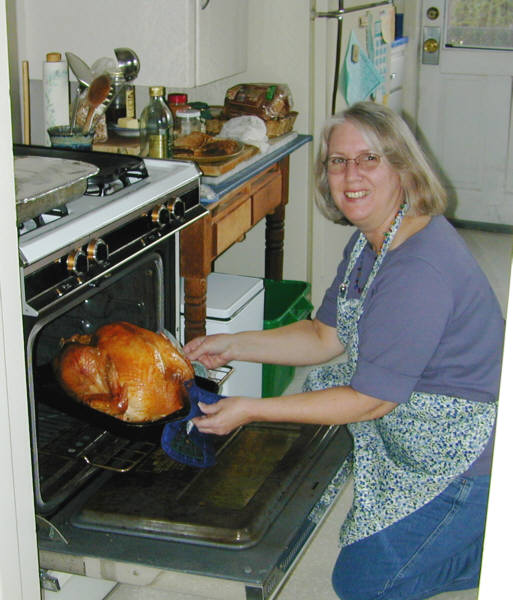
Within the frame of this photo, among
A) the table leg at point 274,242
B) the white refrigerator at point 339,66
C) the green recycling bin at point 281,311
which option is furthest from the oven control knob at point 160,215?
the white refrigerator at point 339,66

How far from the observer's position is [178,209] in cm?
161

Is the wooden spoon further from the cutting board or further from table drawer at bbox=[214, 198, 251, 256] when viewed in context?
table drawer at bbox=[214, 198, 251, 256]

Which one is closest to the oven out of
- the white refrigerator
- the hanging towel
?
the white refrigerator

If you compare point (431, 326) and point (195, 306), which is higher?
point (431, 326)

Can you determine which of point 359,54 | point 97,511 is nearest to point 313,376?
point 97,511

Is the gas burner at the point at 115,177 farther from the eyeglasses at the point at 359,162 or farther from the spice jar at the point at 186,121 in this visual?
the spice jar at the point at 186,121

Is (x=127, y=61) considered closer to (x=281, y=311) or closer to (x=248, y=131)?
(x=248, y=131)

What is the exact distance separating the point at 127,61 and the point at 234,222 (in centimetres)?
56

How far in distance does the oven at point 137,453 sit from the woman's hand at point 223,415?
6cm

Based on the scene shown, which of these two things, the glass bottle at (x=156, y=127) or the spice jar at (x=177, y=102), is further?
the spice jar at (x=177, y=102)

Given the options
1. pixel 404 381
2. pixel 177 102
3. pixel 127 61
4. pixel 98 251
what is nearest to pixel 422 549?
pixel 404 381

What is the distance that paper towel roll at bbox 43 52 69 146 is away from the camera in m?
2.16

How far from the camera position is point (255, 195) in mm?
2684

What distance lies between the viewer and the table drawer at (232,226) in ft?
7.80
